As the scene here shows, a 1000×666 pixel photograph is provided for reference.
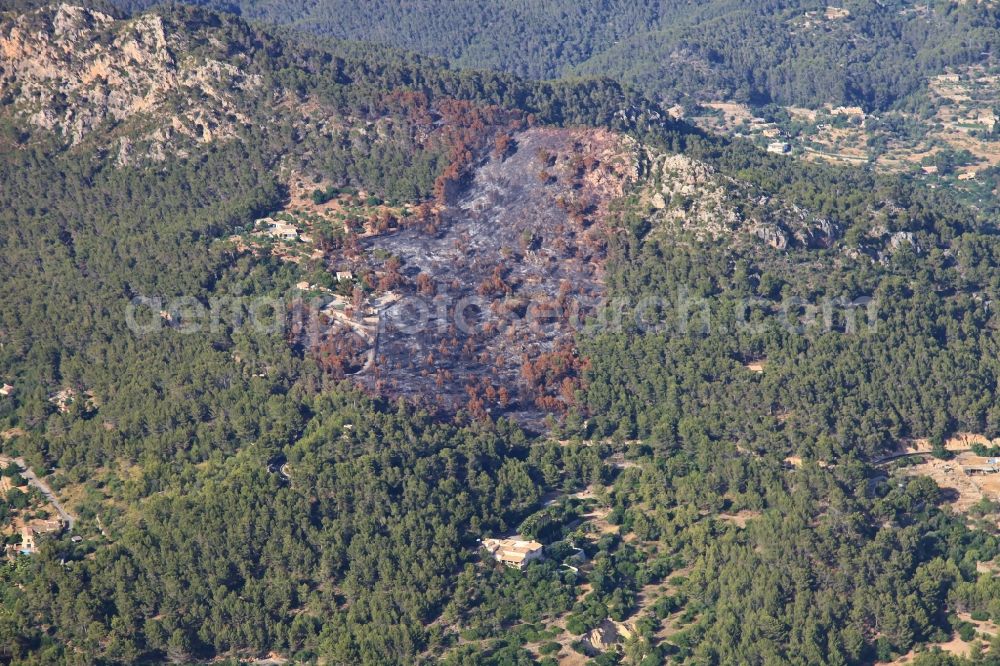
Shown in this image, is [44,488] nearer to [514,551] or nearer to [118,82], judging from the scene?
[514,551]

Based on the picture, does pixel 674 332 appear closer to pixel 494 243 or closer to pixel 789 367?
pixel 789 367

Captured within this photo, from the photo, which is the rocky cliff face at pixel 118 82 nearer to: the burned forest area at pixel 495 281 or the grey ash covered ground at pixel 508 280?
the burned forest area at pixel 495 281

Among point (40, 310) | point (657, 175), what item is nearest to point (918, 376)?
point (657, 175)

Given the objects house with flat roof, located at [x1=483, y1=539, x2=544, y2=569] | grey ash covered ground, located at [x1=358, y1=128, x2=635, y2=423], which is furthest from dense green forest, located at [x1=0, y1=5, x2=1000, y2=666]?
grey ash covered ground, located at [x1=358, y1=128, x2=635, y2=423]

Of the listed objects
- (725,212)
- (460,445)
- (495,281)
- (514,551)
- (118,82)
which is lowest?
(514,551)

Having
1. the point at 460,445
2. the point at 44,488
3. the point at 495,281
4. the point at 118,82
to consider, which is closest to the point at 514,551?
the point at 460,445

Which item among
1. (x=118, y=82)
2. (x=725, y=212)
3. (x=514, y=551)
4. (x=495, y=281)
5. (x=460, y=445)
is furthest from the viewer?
(x=118, y=82)

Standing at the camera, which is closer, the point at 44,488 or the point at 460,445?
the point at 44,488

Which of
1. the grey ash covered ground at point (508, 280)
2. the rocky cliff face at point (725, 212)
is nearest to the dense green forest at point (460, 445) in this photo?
the rocky cliff face at point (725, 212)
